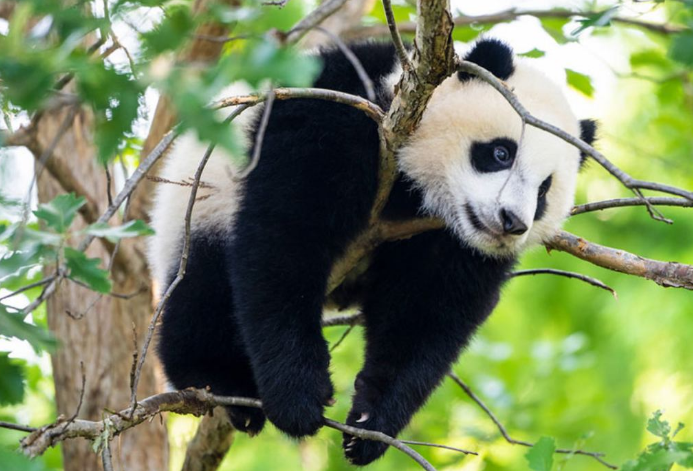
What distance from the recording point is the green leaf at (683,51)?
1799 mm

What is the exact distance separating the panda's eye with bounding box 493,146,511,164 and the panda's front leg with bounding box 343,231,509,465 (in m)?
0.54

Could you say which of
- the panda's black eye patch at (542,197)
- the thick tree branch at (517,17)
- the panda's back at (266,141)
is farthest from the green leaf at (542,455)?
the thick tree branch at (517,17)

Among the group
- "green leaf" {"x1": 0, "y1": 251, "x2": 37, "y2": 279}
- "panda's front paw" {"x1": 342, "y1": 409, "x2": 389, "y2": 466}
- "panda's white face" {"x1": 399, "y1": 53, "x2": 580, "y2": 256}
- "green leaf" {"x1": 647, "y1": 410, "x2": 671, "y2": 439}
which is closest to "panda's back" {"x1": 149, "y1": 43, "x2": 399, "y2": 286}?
"panda's white face" {"x1": 399, "y1": 53, "x2": 580, "y2": 256}

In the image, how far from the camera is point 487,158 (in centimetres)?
368

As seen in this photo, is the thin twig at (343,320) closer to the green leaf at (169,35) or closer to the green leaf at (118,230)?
the green leaf at (118,230)

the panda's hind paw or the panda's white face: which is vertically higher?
the panda's white face

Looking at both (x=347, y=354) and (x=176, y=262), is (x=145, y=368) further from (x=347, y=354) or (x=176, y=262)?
(x=347, y=354)

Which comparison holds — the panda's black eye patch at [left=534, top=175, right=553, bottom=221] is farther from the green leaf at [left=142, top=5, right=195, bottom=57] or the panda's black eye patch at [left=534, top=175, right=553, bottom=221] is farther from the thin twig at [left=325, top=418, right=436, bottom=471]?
the green leaf at [left=142, top=5, right=195, bottom=57]

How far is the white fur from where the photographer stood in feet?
13.3

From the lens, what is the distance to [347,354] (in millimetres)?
7828

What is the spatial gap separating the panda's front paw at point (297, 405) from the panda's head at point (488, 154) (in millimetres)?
984

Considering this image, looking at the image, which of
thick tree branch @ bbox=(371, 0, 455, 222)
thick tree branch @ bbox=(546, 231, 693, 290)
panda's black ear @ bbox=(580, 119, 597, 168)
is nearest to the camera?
thick tree branch @ bbox=(371, 0, 455, 222)

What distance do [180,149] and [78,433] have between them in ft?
7.45

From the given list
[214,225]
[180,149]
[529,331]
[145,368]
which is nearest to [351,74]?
[214,225]
